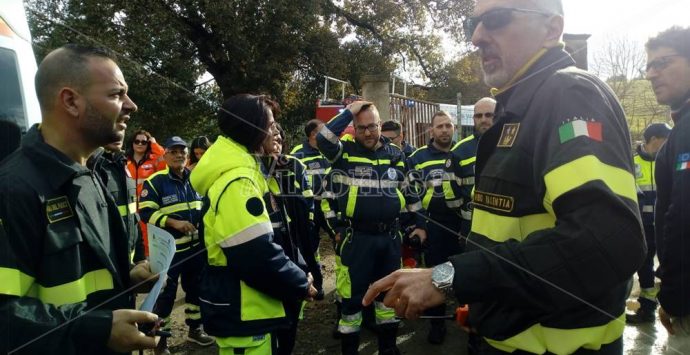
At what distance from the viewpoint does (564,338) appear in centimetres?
135

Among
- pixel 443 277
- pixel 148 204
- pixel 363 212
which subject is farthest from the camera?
pixel 148 204

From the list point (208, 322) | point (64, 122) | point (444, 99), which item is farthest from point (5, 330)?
point (444, 99)

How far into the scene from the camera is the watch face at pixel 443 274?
4.18 feet

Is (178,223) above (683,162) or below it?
below

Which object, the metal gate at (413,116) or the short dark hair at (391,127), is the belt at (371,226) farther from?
the metal gate at (413,116)

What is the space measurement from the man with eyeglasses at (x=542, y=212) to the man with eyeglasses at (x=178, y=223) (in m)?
3.76

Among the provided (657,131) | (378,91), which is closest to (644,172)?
(657,131)

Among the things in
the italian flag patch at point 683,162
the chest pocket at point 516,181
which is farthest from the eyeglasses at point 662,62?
the chest pocket at point 516,181

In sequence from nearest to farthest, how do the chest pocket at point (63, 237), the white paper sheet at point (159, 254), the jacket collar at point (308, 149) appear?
1. the chest pocket at point (63, 237)
2. the white paper sheet at point (159, 254)
3. the jacket collar at point (308, 149)

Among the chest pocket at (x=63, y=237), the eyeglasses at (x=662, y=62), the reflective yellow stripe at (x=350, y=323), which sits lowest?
the reflective yellow stripe at (x=350, y=323)

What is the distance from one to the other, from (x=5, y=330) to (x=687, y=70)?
3515 mm

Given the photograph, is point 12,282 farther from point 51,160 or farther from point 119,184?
point 119,184

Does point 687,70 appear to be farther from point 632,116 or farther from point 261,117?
point 632,116

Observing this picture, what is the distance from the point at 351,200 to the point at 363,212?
0.58 ft
